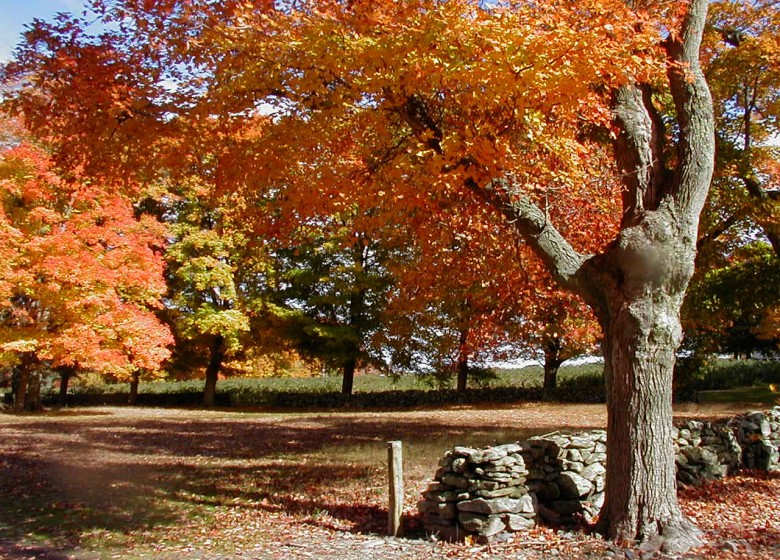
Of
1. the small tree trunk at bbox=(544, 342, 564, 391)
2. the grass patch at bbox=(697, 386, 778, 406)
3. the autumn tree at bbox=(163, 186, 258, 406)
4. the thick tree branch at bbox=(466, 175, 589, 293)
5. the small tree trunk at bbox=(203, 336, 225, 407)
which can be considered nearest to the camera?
the thick tree branch at bbox=(466, 175, 589, 293)

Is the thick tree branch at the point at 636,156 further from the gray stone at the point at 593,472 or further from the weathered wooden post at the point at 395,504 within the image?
the weathered wooden post at the point at 395,504

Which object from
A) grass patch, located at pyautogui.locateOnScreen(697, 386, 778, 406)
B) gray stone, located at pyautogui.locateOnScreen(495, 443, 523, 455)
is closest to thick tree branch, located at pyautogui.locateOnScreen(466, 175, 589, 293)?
gray stone, located at pyautogui.locateOnScreen(495, 443, 523, 455)

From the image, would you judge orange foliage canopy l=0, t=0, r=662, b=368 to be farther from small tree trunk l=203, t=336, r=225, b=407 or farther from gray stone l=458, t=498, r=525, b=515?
small tree trunk l=203, t=336, r=225, b=407

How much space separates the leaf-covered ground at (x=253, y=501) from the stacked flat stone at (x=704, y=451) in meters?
0.26

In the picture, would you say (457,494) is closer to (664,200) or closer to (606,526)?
(606,526)

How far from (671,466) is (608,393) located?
93cm

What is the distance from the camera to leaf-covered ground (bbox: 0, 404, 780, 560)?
665 centimetres

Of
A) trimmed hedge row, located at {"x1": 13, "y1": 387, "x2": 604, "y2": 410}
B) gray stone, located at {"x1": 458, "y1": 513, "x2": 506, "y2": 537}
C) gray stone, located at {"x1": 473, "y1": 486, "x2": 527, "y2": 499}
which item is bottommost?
trimmed hedge row, located at {"x1": 13, "y1": 387, "x2": 604, "y2": 410}

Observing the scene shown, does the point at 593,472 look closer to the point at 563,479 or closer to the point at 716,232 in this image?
the point at 563,479

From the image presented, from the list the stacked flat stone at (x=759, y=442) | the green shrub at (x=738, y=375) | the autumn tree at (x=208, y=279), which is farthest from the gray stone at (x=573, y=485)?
the green shrub at (x=738, y=375)

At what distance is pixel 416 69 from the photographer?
6.73 metres

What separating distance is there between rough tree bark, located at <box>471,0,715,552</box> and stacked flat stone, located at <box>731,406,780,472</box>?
169 inches

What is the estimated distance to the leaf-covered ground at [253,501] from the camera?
6652mm

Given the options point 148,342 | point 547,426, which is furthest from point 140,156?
point 148,342
